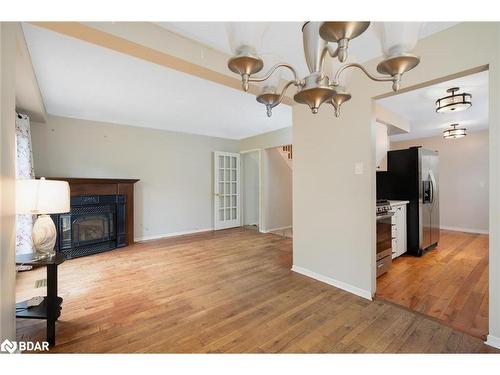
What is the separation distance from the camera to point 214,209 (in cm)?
583

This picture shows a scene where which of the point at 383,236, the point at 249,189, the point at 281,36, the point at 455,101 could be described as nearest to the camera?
the point at 281,36

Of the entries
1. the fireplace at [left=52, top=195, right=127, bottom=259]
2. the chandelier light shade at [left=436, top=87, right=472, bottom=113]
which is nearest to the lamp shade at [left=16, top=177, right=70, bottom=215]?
the fireplace at [left=52, top=195, right=127, bottom=259]

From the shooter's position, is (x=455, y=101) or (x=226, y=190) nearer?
(x=455, y=101)

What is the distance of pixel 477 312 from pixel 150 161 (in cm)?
546

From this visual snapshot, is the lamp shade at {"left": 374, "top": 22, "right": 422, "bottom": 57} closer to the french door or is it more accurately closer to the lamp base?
the lamp base

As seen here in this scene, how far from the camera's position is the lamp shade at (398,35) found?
2.92 ft

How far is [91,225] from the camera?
13.1 feet

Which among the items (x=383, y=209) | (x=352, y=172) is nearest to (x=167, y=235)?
(x=352, y=172)

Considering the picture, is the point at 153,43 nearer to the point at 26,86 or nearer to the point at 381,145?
the point at 26,86

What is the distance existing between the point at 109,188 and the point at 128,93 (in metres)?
1.92

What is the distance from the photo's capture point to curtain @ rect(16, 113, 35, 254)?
121 inches

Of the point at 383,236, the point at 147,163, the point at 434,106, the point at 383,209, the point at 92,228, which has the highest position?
the point at 434,106
